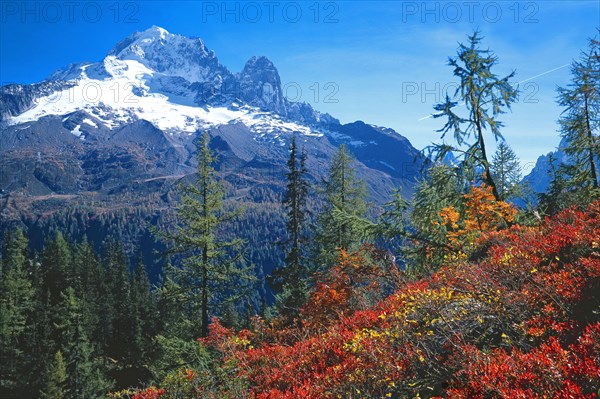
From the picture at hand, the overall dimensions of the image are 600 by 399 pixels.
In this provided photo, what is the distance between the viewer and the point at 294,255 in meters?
22.4

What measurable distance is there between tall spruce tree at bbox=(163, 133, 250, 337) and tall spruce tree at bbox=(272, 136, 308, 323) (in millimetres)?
3733

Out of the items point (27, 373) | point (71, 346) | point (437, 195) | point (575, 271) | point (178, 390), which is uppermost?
point (437, 195)

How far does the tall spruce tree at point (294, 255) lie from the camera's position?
21.7 meters

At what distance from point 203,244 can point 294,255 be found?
6.49 metres

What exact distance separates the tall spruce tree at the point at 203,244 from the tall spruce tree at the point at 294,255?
373cm

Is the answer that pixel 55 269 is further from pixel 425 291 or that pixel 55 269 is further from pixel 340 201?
pixel 425 291

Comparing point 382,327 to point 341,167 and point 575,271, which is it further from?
point 341,167

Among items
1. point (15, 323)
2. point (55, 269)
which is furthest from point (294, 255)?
A: point (55, 269)

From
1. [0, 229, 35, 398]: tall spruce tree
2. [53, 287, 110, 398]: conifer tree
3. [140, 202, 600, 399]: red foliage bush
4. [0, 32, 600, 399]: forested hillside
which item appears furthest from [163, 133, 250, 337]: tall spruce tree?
[0, 229, 35, 398]: tall spruce tree

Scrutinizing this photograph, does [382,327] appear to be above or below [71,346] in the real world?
above

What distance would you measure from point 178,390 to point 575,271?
275 inches

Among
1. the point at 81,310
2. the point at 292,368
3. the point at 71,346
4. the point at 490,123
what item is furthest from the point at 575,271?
the point at 81,310

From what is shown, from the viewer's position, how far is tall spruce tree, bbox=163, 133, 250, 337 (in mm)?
17594

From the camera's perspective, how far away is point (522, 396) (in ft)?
11.7
